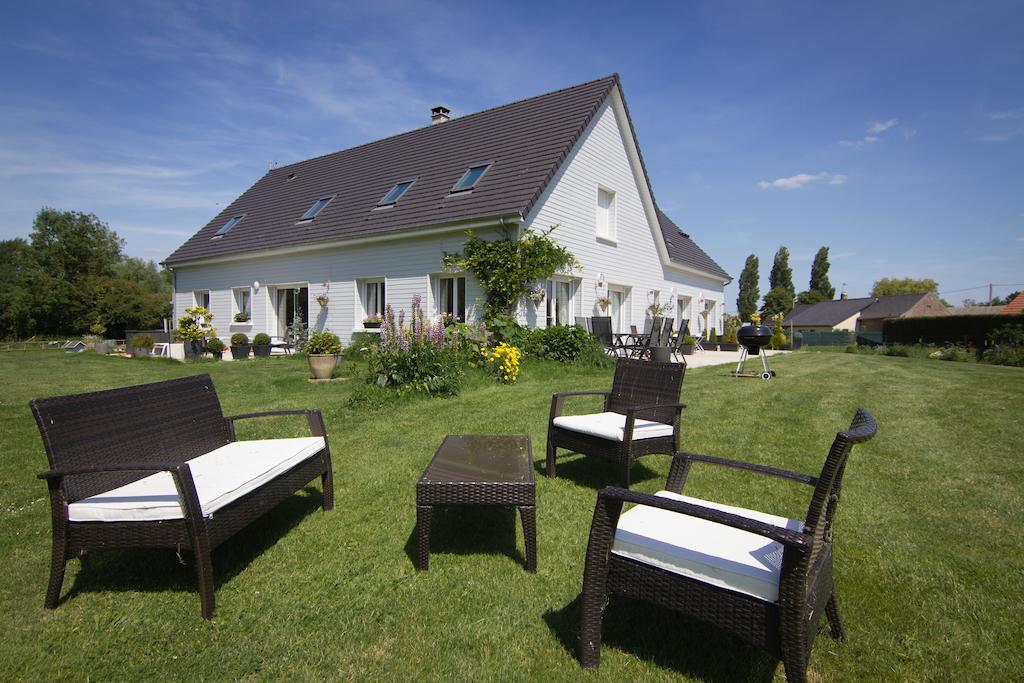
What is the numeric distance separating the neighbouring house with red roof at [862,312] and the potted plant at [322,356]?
51148 mm

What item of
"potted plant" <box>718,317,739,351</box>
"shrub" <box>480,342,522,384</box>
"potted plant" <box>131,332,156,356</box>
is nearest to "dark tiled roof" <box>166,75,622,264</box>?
"potted plant" <box>131,332,156,356</box>

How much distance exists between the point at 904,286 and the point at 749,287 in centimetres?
2920

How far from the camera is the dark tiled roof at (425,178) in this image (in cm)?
1147

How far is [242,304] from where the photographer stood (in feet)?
54.3

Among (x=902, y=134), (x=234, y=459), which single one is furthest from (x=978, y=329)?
(x=234, y=459)

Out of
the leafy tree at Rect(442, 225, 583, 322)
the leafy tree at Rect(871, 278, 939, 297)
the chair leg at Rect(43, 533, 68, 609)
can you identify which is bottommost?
the chair leg at Rect(43, 533, 68, 609)

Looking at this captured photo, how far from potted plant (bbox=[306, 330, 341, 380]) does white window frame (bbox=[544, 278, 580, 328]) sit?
5058 mm

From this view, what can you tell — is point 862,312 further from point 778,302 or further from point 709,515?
point 709,515

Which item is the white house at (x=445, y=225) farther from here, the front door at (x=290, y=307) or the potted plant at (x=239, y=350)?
the potted plant at (x=239, y=350)

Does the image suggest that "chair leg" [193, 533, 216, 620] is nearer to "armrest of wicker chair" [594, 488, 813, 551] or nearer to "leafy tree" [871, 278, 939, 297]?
"armrest of wicker chair" [594, 488, 813, 551]

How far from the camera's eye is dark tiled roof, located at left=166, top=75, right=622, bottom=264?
11469 millimetres

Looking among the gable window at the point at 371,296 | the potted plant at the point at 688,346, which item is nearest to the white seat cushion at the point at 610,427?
the gable window at the point at 371,296

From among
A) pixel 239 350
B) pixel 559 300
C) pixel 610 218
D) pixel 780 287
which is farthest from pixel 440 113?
pixel 780 287

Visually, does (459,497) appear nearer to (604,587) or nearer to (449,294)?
(604,587)
